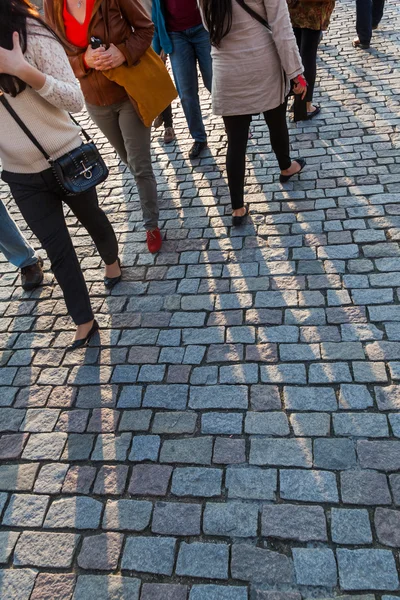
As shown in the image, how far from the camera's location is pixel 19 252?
13.8 feet

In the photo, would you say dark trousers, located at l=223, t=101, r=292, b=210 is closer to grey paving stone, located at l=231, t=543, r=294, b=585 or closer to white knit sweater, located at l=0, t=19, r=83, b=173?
white knit sweater, located at l=0, t=19, r=83, b=173

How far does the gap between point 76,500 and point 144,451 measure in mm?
423

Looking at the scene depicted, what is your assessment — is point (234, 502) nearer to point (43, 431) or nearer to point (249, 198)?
point (43, 431)

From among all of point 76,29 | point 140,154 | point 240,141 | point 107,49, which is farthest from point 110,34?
point 240,141

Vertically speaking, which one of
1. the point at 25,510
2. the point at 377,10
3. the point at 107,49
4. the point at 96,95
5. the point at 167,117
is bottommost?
the point at 25,510

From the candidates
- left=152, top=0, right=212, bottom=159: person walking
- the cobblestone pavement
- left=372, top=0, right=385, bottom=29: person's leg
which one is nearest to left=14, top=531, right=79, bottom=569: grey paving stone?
the cobblestone pavement

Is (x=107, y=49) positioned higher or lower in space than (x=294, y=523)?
higher

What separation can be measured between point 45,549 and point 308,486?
1.31 meters

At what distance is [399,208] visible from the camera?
4160mm

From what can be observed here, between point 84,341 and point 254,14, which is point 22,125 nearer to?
point 84,341

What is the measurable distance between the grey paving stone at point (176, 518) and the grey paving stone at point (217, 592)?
0.25m

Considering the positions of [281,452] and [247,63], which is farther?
[247,63]

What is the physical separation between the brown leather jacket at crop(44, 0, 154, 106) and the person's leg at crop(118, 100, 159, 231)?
0.15 meters

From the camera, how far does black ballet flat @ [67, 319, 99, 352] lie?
356cm
